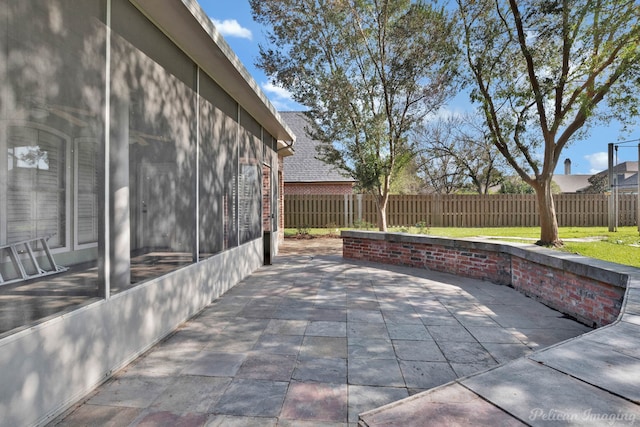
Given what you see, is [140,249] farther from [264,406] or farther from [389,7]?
[389,7]

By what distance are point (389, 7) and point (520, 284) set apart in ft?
23.8

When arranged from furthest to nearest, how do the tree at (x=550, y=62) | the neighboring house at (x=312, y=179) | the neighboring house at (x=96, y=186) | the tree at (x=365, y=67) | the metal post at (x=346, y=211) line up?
the neighboring house at (x=312, y=179)
the metal post at (x=346, y=211)
the tree at (x=365, y=67)
the tree at (x=550, y=62)
the neighboring house at (x=96, y=186)

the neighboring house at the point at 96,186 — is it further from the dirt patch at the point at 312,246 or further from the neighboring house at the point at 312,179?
the neighboring house at the point at 312,179

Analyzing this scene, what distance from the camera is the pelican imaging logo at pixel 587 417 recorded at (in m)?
1.45

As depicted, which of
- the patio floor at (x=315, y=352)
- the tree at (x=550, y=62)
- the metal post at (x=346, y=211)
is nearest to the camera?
the patio floor at (x=315, y=352)

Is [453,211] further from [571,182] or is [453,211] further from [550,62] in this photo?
[571,182]

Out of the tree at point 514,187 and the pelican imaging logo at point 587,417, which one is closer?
the pelican imaging logo at point 587,417

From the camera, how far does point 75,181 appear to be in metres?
2.55

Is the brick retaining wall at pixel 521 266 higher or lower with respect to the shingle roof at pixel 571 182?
lower

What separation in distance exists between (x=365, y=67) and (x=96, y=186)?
8712mm

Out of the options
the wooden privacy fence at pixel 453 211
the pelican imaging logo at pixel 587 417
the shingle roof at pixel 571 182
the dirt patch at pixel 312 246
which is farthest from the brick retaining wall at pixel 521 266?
the shingle roof at pixel 571 182

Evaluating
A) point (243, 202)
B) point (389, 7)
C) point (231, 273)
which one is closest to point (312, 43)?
point (389, 7)

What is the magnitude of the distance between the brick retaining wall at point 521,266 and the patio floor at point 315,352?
0.23 metres

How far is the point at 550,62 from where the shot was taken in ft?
24.8
